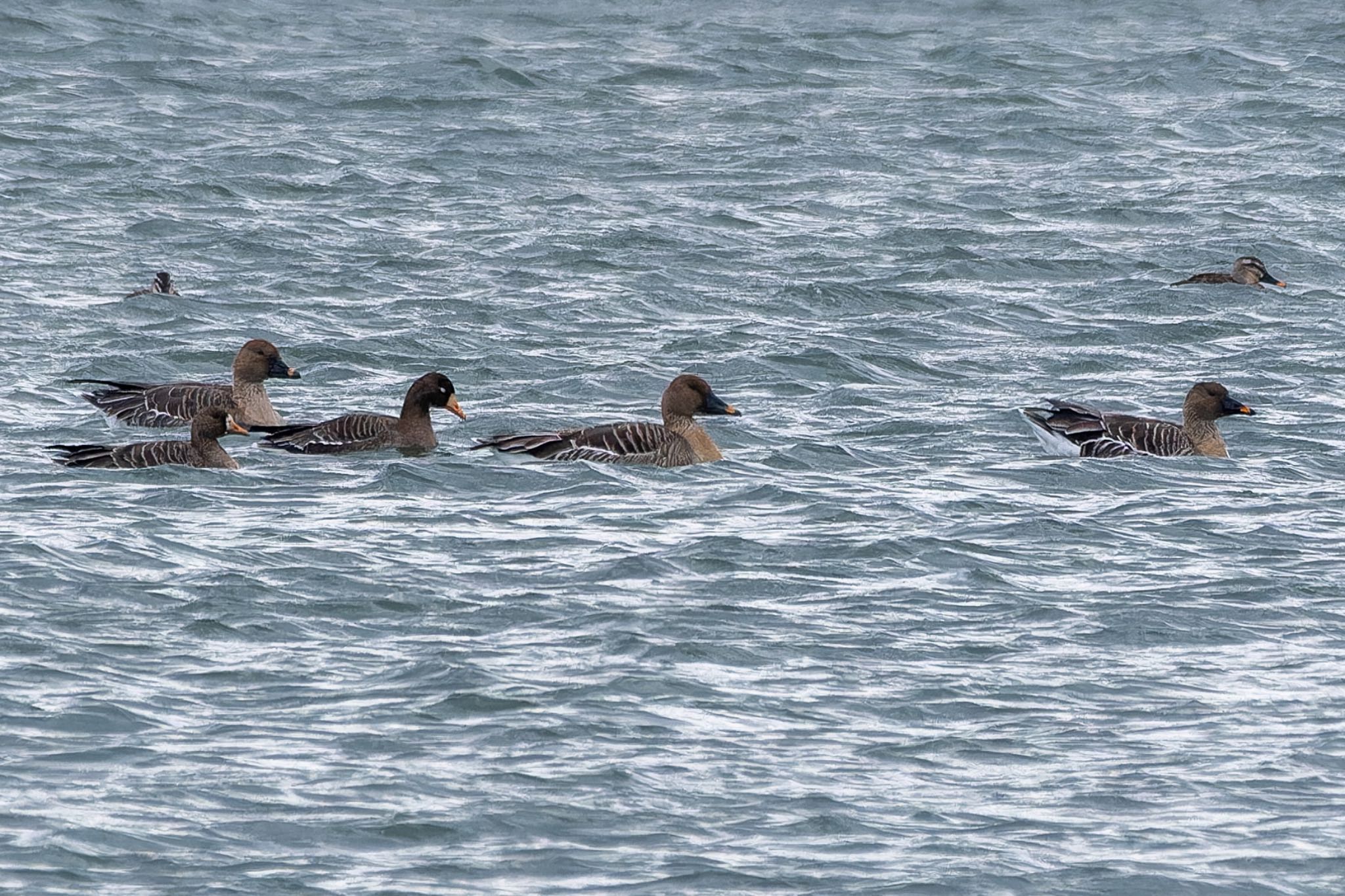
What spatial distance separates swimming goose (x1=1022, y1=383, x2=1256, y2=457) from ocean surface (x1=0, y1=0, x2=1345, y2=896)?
0.21 meters

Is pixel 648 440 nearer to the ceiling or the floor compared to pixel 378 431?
nearer to the floor

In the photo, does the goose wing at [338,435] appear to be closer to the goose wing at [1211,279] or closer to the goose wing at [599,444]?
the goose wing at [599,444]

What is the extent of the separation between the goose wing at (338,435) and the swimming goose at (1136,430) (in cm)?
478

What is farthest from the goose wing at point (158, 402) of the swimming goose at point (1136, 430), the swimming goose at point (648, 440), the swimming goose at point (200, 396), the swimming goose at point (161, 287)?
the swimming goose at point (1136, 430)

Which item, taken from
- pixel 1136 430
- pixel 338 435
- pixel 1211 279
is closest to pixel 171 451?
pixel 338 435

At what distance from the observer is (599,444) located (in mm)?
16891

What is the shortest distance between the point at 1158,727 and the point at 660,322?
11571 millimetres

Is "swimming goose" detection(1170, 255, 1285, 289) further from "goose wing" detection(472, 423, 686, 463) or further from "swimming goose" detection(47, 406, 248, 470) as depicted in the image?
"swimming goose" detection(47, 406, 248, 470)

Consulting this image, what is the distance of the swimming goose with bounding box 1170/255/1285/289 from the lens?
23938 mm

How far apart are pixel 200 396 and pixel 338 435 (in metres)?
1.54

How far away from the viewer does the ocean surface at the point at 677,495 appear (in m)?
10.1

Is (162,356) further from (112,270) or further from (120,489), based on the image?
(120,489)

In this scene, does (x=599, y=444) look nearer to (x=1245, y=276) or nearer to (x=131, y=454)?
(x=131, y=454)

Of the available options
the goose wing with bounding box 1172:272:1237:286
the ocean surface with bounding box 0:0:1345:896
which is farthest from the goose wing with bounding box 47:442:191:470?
the goose wing with bounding box 1172:272:1237:286
